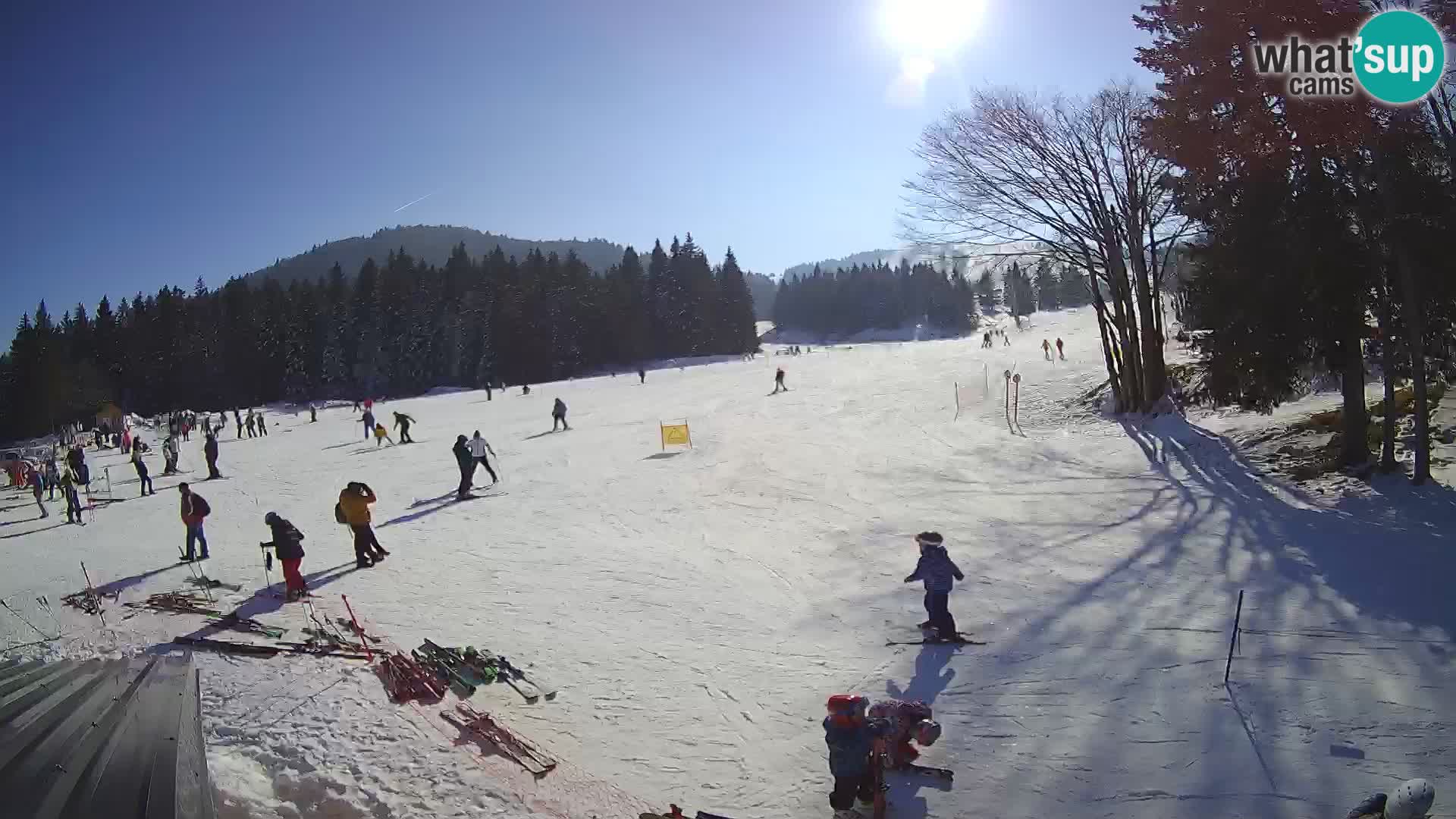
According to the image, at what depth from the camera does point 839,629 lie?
358 inches

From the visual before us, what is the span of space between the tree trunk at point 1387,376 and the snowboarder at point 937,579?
9719 mm

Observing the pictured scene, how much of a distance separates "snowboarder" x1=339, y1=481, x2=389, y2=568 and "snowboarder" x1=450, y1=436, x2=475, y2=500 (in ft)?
15.9

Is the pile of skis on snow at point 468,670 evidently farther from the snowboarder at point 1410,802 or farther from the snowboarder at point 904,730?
the snowboarder at point 1410,802

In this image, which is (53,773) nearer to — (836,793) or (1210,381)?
(836,793)

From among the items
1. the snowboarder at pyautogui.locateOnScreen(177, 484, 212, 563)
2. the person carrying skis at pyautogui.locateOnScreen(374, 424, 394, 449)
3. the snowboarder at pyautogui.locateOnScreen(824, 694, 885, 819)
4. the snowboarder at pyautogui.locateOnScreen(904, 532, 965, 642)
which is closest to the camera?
the snowboarder at pyautogui.locateOnScreen(824, 694, 885, 819)

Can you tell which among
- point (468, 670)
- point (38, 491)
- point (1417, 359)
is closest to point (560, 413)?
point (38, 491)

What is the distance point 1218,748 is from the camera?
594cm

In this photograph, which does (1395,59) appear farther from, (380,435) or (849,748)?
(380,435)

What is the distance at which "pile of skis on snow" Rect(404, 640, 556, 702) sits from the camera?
7.59m

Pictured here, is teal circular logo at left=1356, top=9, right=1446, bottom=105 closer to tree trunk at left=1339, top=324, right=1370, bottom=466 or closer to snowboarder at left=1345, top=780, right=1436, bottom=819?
tree trunk at left=1339, top=324, right=1370, bottom=466

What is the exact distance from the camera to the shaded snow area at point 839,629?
5.79 m

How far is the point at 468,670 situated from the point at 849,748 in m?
4.59

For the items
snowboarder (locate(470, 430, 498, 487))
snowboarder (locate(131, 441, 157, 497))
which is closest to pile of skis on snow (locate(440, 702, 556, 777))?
snowboarder (locate(470, 430, 498, 487))

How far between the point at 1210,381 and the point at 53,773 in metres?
18.0
